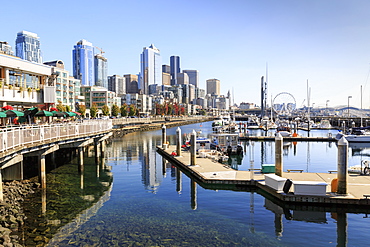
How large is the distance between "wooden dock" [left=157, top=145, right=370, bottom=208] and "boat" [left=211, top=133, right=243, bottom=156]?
1062 centimetres

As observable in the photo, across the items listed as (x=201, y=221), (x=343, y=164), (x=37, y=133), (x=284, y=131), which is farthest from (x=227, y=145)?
(x=284, y=131)

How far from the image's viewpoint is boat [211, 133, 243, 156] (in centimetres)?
5247

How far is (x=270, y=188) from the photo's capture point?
26281mm

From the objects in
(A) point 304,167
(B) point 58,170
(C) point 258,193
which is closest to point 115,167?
(B) point 58,170

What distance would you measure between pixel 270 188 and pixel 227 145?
1077 inches

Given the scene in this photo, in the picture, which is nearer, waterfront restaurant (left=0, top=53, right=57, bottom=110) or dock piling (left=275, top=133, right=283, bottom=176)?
dock piling (left=275, top=133, right=283, bottom=176)

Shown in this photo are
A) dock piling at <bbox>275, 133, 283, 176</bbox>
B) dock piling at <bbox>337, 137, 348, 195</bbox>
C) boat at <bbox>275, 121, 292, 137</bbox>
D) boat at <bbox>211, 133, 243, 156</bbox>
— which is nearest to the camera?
dock piling at <bbox>337, 137, 348, 195</bbox>

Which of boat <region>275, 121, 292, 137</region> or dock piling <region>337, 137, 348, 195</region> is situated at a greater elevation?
dock piling <region>337, 137, 348, 195</region>

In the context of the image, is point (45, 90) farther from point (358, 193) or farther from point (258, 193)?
point (358, 193)

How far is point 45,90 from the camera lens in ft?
142

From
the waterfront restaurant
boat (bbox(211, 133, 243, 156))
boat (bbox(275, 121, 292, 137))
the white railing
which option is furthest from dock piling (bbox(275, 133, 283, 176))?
boat (bbox(275, 121, 292, 137))

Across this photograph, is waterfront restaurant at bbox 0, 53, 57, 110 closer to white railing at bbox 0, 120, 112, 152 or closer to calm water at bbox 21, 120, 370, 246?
white railing at bbox 0, 120, 112, 152

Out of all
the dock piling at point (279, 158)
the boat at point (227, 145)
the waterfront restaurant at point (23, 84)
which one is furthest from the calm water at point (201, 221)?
the boat at point (227, 145)

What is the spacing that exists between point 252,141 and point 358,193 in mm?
54894
